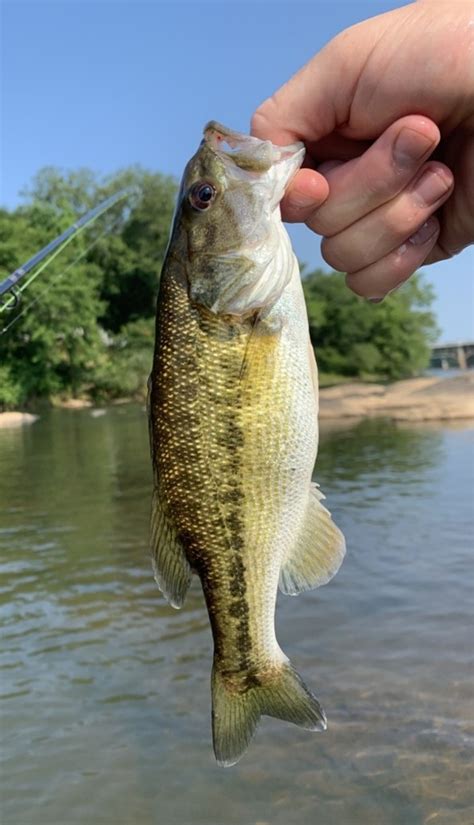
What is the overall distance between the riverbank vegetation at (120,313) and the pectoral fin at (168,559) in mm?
39182

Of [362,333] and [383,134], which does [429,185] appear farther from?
[362,333]

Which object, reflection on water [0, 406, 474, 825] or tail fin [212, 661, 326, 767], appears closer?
tail fin [212, 661, 326, 767]

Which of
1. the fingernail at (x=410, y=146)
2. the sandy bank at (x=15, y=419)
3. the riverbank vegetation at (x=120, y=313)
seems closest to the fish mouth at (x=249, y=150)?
the fingernail at (x=410, y=146)

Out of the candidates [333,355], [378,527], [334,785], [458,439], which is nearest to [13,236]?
[333,355]

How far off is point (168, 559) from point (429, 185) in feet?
4.91

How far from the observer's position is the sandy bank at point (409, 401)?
26.8m

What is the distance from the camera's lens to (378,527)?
35.3 ft

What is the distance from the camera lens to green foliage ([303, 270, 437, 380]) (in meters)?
48.2

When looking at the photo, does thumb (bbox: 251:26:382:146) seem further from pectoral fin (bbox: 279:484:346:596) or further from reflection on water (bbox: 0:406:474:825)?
reflection on water (bbox: 0:406:474:825)

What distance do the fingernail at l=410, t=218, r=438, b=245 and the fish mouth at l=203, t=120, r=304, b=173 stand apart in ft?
1.95

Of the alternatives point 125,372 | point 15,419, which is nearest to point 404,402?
point 15,419

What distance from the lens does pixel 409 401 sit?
2944 cm

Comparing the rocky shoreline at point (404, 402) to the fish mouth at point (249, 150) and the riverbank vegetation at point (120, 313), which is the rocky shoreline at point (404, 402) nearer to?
the riverbank vegetation at point (120, 313)

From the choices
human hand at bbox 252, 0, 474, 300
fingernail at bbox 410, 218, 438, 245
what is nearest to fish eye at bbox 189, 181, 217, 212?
human hand at bbox 252, 0, 474, 300
